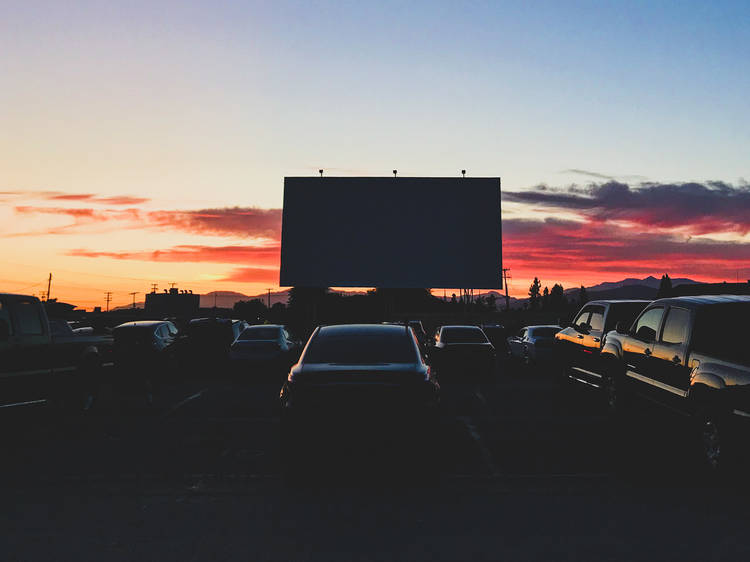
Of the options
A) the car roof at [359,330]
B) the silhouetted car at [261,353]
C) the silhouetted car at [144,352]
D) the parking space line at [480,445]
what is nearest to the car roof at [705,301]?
the parking space line at [480,445]

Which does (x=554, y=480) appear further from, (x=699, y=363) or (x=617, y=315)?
(x=617, y=315)

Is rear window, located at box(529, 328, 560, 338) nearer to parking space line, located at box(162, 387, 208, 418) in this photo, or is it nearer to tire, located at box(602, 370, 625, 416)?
tire, located at box(602, 370, 625, 416)

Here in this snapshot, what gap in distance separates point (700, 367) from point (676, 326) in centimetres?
122

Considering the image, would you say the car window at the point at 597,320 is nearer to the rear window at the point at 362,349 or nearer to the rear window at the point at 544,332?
the rear window at the point at 362,349

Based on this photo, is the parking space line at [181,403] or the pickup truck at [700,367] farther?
the parking space line at [181,403]

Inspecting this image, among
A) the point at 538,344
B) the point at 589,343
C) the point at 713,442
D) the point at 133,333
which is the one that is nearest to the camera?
the point at 713,442

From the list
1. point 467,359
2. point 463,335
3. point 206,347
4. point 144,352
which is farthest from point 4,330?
point 463,335

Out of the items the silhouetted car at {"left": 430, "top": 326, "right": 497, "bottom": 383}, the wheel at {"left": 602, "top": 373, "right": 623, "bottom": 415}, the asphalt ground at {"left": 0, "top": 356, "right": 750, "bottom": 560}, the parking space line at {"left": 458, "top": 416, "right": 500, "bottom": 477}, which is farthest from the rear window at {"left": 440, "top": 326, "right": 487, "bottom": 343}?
the asphalt ground at {"left": 0, "top": 356, "right": 750, "bottom": 560}

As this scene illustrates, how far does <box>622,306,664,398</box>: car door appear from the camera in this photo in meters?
9.49

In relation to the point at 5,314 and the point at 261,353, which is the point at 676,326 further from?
the point at 261,353

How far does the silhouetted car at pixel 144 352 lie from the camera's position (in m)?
16.5

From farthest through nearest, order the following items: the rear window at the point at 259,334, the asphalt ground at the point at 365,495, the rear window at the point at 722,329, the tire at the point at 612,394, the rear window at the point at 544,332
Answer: the rear window at the point at 544,332 < the rear window at the point at 259,334 < the tire at the point at 612,394 < the rear window at the point at 722,329 < the asphalt ground at the point at 365,495

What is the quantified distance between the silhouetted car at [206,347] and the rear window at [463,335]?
650 cm

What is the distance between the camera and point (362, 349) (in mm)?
8758
